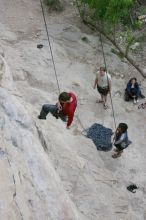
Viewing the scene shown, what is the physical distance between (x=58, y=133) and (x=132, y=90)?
356 cm

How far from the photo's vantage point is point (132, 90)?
41.0ft

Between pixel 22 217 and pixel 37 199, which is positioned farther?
pixel 37 199

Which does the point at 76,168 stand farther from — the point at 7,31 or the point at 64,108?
the point at 7,31

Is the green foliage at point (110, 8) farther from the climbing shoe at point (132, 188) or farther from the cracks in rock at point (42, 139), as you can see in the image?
the cracks in rock at point (42, 139)

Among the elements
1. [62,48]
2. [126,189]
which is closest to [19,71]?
[62,48]

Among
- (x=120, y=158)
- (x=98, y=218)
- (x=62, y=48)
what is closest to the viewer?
(x=98, y=218)

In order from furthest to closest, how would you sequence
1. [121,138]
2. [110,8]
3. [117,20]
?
[117,20]
[110,8]
[121,138]

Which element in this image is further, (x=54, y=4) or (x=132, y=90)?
(x=54, y=4)

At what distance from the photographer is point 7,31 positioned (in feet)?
46.6

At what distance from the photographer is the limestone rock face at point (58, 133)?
21.1 feet

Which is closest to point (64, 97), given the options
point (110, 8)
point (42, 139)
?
point (42, 139)

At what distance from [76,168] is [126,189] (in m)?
1.73

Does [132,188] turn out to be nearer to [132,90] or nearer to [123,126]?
[123,126]

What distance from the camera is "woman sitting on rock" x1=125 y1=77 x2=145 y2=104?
12.5 meters
